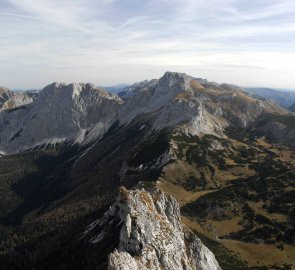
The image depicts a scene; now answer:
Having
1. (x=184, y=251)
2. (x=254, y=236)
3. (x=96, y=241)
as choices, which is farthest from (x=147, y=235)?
(x=254, y=236)

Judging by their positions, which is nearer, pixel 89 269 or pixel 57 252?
pixel 89 269

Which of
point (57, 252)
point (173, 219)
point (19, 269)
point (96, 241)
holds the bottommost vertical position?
point (19, 269)

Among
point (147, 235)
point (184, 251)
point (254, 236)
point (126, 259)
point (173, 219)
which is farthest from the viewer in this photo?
point (254, 236)

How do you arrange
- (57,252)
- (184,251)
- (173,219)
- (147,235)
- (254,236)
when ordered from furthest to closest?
(254,236), (57,252), (173,219), (184,251), (147,235)

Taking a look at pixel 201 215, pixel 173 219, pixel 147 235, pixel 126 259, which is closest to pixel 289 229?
pixel 201 215

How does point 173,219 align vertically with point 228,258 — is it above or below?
above

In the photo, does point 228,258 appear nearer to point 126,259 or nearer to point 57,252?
point 57,252

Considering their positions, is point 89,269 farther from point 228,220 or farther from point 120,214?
point 228,220
